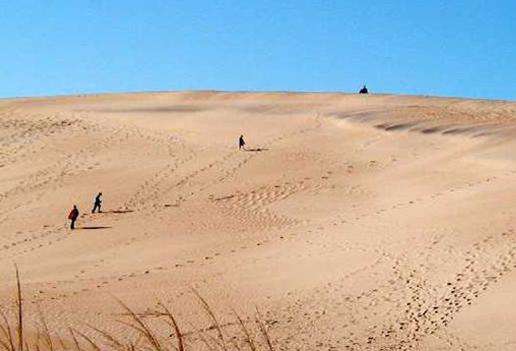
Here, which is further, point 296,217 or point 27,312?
point 296,217

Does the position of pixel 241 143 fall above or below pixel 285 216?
above

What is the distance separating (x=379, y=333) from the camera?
10875mm

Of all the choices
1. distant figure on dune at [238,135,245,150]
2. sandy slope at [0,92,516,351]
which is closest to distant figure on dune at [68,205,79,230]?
sandy slope at [0,92,516,351]

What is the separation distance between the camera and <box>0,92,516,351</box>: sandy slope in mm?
12055

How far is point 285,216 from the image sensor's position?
20281 millimetres

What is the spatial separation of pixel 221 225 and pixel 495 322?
33.3ft

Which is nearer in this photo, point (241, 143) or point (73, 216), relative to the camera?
point (73, 216)

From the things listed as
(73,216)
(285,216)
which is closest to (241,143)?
(285,216)

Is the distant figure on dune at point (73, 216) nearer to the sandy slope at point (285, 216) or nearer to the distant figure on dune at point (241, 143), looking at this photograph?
the sandy slope at point (285, 216)

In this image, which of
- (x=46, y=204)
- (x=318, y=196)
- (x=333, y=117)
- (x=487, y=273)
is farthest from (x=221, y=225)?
(x=333, y=117)

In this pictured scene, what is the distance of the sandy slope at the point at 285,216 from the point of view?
12055 millimetres

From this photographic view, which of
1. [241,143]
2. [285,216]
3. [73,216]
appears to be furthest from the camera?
[241,143]

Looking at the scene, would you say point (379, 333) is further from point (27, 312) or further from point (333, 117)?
point (333, 117)

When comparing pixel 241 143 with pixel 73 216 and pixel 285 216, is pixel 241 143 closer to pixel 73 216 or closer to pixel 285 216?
pixel 285 216
